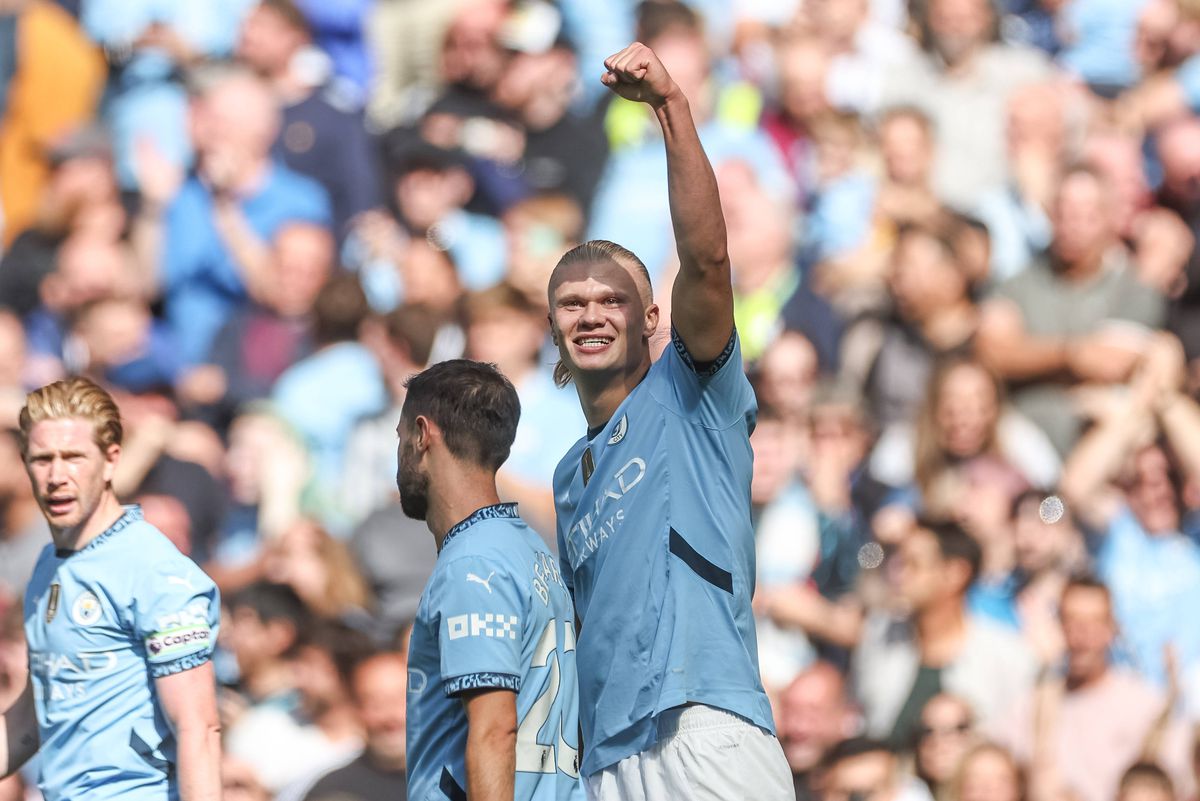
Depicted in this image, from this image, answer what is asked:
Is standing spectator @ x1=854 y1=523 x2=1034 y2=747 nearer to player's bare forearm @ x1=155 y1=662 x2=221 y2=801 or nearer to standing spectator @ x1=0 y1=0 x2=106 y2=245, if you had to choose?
player's bare forearm @ x1=155 y1=662 x2=221 y2=801

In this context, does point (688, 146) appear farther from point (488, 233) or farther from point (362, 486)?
point (488, 233)

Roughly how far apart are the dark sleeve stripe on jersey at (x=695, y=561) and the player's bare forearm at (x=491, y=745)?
578mm

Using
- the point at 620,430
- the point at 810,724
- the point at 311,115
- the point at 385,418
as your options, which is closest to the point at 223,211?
the point at 311,115

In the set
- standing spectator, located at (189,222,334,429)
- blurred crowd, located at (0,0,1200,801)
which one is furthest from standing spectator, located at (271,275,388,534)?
standing spectator, located at (189,222,334,429)

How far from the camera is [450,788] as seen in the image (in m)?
3.99

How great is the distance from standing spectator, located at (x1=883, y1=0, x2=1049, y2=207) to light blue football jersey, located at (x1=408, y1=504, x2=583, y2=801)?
5791 mm

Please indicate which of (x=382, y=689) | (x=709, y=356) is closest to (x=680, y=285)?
(x=709, y=356)

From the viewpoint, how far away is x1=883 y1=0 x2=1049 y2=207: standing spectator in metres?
9.57

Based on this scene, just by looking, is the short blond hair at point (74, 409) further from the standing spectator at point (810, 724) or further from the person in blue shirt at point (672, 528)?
the standing spectator at point (810, 724)

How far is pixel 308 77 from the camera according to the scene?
32.7ft

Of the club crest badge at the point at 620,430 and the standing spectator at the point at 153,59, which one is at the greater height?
the standing spectator at the point at 153,59

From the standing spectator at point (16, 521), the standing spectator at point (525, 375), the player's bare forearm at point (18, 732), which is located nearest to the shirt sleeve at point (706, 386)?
the player's bare forearm at point (18, 732)

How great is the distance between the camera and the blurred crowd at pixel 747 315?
7.70 meters

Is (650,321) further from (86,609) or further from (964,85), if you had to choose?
(964,85)
